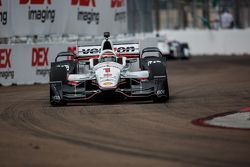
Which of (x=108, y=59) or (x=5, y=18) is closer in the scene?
(x=108, y=59)

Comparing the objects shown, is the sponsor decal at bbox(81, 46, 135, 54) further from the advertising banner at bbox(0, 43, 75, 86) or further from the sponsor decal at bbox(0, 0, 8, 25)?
the sponsor decal at bbox(0, 0, 8, 25)

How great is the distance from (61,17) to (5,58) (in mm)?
3793

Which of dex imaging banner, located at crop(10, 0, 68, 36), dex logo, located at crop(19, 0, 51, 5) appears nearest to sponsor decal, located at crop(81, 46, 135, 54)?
dex imaging banner, located at crop(10, 0, 68, 36)

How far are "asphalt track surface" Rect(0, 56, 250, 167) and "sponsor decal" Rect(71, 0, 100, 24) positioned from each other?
9119mm

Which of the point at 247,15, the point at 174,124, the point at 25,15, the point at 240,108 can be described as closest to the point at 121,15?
the point at 25,15

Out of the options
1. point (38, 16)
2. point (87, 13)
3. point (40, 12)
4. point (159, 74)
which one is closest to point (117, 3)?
point (87, 13)

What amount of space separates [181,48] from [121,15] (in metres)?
8.96

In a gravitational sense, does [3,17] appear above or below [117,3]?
below

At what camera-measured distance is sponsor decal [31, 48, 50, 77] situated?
81.9 feet

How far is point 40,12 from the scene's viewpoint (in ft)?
86.2

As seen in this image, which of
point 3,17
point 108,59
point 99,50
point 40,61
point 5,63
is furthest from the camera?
point 40,61

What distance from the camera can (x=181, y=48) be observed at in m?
40.3

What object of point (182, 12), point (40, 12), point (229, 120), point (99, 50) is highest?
point (40, 12)

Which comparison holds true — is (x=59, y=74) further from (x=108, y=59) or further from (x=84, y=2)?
(x=84, y=2)
